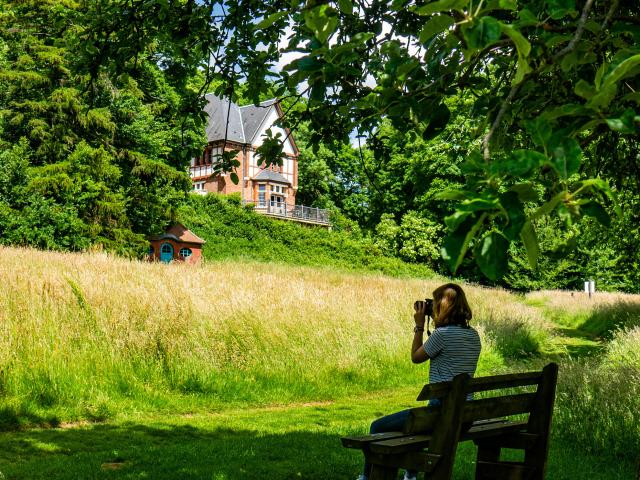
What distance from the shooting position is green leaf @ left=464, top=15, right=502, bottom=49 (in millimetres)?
1386

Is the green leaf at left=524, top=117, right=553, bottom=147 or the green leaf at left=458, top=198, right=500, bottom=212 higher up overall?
the green leaf at left=524, top=117, right=553, bottom=147

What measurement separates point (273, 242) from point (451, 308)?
36.7m

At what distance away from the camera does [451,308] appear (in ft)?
16.1

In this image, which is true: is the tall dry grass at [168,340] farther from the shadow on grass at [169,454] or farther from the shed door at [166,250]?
the shed door at [166,250]

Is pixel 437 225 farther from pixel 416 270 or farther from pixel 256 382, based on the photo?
pixel 256 382

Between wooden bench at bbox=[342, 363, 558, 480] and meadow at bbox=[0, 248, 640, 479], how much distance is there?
1.38 meters

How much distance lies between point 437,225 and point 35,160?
96.6 ft

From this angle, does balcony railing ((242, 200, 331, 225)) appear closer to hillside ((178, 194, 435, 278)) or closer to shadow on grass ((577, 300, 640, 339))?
hillside ((178, 194, 435, 278))

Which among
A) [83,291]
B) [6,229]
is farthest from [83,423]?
[6,229]

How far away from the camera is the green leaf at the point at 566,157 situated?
1315mm

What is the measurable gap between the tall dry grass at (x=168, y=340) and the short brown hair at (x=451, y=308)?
4.49 metres

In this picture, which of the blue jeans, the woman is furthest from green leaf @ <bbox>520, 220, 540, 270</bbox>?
the woman

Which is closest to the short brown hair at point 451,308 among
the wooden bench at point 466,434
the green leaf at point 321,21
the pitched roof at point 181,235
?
the wooden bench at point 466,434

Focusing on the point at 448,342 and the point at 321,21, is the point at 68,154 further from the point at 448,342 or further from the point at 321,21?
the point at 321,21
